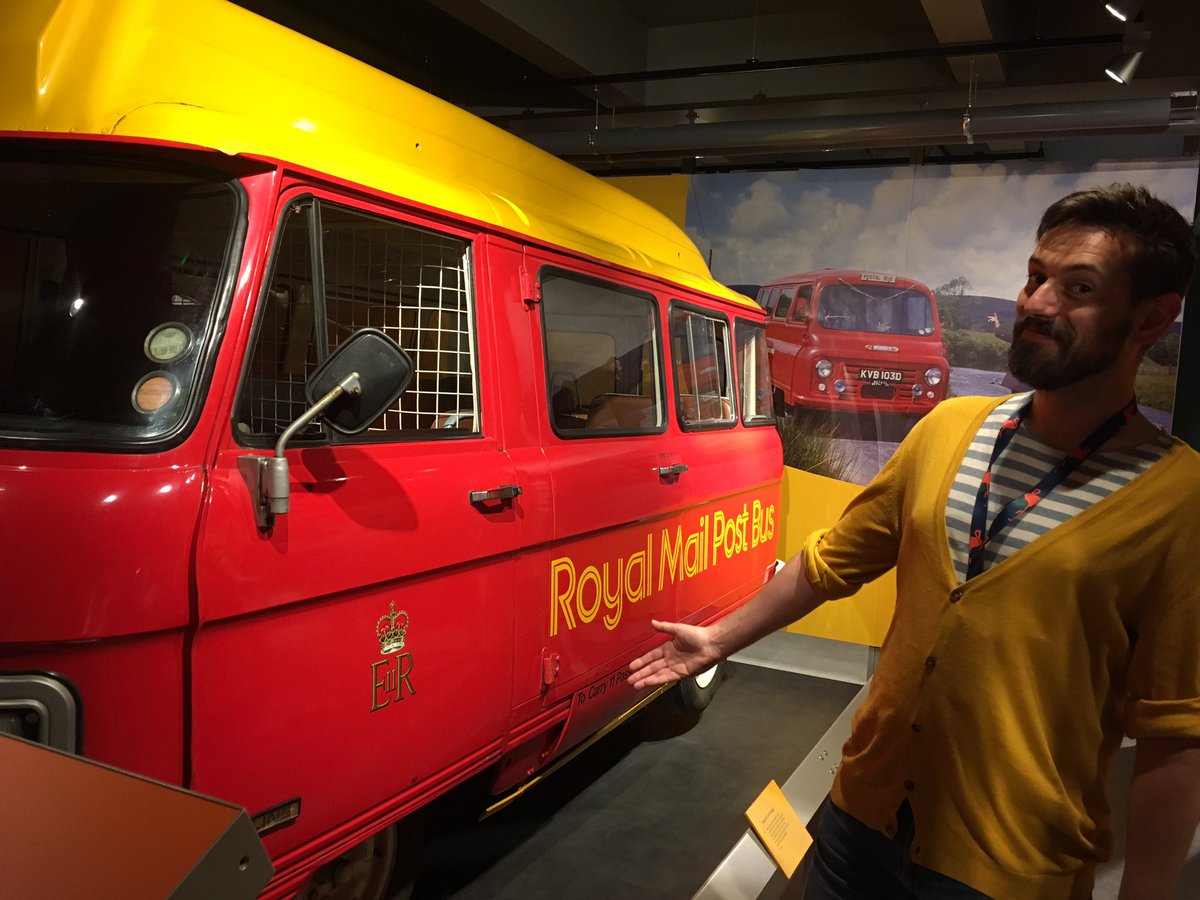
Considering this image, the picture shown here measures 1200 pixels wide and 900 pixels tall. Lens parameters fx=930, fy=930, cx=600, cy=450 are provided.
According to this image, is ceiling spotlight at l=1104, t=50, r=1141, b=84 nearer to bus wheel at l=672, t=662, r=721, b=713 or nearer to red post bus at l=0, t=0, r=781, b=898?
red post bus at l=0, t=0, r=781, b=898

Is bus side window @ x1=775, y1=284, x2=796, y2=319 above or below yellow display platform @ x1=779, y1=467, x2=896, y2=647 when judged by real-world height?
above

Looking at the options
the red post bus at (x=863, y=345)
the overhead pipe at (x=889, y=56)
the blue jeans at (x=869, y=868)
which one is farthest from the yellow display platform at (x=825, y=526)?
the blue jeans at (x=869, y=868)

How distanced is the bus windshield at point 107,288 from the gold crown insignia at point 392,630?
76 centimetres

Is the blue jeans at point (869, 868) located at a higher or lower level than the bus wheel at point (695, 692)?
higher

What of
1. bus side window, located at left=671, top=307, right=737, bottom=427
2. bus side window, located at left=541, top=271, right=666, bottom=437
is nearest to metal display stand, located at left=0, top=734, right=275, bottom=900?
bus side window, located at left=541, top=271, right=666, bottom=437

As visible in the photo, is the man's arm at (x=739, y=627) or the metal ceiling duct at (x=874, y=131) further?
the metal ceiling duct at (x=874, y=131)

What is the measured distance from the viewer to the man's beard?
1.62m

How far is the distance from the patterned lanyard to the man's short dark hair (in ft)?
0.72

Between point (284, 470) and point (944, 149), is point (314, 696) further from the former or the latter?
point (944, 149)

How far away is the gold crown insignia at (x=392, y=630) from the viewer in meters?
2.46

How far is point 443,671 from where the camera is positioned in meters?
2.66

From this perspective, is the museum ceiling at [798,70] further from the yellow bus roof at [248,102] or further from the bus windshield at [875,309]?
the yellow bus roof at [248,102]

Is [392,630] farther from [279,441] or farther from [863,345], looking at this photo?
[863,345]

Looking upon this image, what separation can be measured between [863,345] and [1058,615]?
17.7ft
